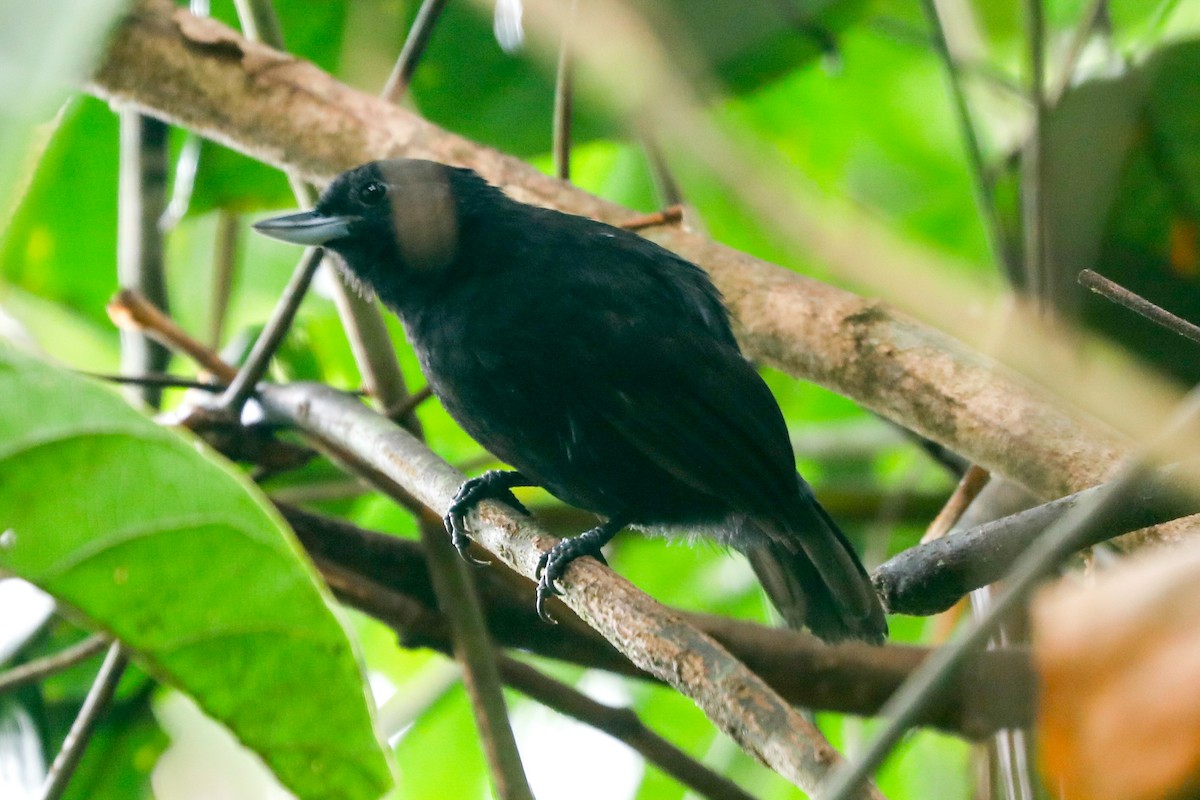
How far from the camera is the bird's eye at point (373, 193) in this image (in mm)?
2803

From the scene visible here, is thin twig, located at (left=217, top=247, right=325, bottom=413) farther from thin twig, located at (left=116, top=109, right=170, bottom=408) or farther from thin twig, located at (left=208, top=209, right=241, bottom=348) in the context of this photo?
thin twig, located at (left=208, top=209, right=241, bottom=348)

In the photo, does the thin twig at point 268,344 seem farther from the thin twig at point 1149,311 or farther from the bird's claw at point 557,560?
the thin twig at point 1149,311

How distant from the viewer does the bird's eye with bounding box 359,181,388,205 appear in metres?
2.80

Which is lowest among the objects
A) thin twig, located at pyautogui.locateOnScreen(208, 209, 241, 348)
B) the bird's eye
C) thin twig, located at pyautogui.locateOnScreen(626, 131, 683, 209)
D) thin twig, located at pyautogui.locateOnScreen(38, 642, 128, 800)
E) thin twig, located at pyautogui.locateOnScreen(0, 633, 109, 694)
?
thin twig, located at pyautogui.locateOnScreen(0, 633, 109, 694)

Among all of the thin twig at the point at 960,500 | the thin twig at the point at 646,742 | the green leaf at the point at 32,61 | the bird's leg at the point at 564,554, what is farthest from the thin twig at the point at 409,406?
the green leaf at the point at 32,61

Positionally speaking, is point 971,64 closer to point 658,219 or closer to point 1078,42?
point 1078,42

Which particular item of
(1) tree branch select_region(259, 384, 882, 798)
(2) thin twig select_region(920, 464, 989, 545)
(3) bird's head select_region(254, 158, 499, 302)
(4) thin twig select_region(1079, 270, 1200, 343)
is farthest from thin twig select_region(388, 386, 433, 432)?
(4) thin twig select_region(1079, 270, 1200, 343)

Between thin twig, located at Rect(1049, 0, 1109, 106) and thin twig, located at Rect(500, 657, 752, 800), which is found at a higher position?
thin twig, located at Rect(1049, 0, 1109, 106)

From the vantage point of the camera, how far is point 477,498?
8.11 ft

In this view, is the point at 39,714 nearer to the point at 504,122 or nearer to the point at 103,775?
the point at 103,775

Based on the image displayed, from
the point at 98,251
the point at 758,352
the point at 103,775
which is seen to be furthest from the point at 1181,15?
the point at 103,775

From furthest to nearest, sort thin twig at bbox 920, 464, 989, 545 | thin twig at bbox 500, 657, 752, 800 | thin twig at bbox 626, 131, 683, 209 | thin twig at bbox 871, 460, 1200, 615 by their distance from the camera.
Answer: thin twig at bbox 626, 131, 683, 209
thin twig at bbox 920, 464, 989, 545
thin twig at bbox 500, 657, 752, 800
thin twig at bbox 871, 460, 1200, 615

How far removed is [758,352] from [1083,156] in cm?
124

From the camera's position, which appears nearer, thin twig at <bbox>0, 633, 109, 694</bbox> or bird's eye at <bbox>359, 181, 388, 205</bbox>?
thin twig at <bbox>0, 633, 109, 694</bbox>
